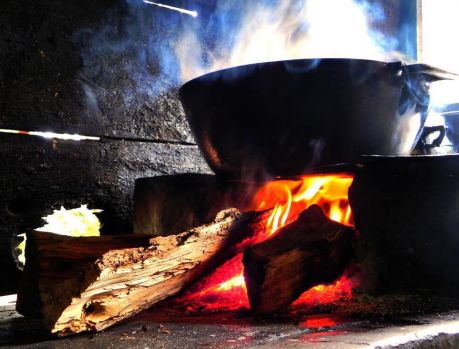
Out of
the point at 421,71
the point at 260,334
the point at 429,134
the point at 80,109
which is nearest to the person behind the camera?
the point at 260,334

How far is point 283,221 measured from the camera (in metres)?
2.12

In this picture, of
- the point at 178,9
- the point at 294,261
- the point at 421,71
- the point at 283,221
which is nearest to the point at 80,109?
the point at 178,9

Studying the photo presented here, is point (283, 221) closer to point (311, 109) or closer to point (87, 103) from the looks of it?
point (311, 109)

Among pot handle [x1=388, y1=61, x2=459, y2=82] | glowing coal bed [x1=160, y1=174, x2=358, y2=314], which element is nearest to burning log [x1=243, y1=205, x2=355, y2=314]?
glowing coal bed [x1=160, y1=174, x2=358, y2=314]

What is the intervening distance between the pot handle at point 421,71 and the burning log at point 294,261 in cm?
60

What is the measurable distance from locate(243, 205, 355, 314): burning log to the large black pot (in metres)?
0.27

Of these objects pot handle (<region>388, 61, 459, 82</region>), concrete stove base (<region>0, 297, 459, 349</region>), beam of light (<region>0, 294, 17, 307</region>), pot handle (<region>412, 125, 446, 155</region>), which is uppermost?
pot handle (<region>388, 61, 459, 82</region>)

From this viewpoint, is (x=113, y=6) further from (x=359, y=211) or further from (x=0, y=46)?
(x=359, y=211)

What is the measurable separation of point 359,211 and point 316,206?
0.62 feet

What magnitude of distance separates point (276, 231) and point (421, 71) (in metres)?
0.78

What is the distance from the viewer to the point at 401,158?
1756 mm

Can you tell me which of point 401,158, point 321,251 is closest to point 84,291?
point 321,251

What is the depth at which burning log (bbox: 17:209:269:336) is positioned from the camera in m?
1.46

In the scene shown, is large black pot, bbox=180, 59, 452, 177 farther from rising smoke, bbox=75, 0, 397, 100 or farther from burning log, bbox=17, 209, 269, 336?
rising smoke, bbox=75, 0, 397, 100
